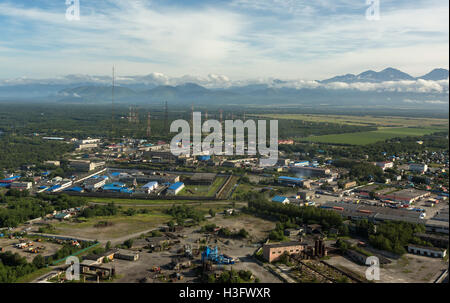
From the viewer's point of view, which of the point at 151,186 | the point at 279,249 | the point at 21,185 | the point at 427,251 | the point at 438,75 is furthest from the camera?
the point at 438,75

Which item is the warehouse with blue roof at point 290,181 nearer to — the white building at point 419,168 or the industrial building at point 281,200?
the industrial building at point 281,200

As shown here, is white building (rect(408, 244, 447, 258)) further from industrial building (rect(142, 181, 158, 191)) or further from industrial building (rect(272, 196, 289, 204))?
industrial building (rect(142, 181, 158, 191))

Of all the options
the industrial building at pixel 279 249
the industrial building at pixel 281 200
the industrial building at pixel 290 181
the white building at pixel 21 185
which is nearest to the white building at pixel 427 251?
the industrial building at pixel 279 249

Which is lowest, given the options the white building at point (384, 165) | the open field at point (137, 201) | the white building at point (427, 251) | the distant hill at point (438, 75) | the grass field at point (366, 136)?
the white building at point (427, 251)

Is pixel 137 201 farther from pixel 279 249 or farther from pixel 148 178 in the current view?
pixel 279 249

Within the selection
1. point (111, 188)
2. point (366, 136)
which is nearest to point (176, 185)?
point (111, 188)

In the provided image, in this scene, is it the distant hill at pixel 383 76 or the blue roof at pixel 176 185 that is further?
the distant hill at pixel 383 76

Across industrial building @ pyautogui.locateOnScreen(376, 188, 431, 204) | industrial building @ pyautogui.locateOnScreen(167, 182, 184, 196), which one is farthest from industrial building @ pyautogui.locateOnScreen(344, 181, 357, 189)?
industrial building @ pyautogui.locateOnScreen(167, 182, 184, 196)
